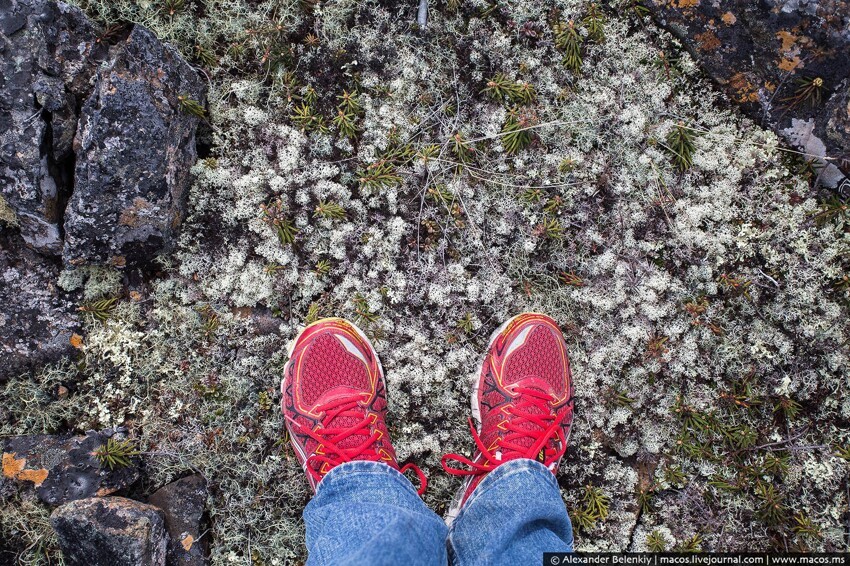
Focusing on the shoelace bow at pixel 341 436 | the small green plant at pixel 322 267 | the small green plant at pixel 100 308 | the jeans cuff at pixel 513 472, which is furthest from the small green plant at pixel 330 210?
the jeans cuff at pixel 513 472

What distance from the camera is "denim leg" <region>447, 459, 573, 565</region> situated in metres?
3.32

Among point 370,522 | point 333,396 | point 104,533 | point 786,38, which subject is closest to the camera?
point 370,522

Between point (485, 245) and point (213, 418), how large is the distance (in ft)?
8.48

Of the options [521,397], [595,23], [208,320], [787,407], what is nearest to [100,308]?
[208,320]

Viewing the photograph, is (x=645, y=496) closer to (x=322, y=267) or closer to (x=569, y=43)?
(x=322, y=267)

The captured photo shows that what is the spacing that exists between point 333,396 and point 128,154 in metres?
2.33

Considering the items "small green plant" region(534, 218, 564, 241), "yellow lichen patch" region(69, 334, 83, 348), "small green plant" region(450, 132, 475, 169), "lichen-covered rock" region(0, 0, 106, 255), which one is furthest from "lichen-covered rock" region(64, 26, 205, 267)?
"small green plant" region(534, 218, 564, 241)

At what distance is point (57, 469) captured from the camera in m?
4.02

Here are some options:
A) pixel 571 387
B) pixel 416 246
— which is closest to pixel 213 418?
pixel 416 246

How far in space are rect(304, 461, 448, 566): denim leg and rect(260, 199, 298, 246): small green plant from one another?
A: 179 cm

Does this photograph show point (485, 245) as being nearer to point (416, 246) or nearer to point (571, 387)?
point (416, 246)

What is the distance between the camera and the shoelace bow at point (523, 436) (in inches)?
156

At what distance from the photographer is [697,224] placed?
4.26 meters

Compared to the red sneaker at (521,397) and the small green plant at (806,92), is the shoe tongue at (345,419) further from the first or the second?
the small green plant at (806,92)
